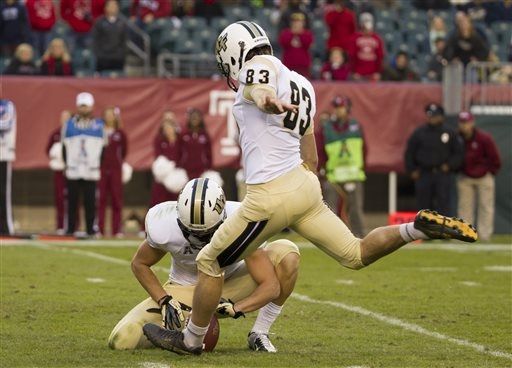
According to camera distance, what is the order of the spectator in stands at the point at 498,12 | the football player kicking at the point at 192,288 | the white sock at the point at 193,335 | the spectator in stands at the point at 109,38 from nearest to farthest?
1. the white sock at the point at 193,335
2. the football player kicking at the point at 192,288
3. the spectator in stands at the point at 109,38
4. the spectator in stands at the point at 498,12

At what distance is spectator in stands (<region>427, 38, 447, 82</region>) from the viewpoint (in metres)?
18.4

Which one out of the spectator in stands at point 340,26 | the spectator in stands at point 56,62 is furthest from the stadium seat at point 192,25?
the spectator in stands at point 56,62

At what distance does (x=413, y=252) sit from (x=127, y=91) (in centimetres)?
470

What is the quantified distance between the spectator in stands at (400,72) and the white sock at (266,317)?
11.7 meters

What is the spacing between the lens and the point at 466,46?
18.1m

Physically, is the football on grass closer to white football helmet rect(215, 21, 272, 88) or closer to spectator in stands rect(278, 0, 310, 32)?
white football helmet rect(215, 21, 272, 88)

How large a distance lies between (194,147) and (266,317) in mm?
9563

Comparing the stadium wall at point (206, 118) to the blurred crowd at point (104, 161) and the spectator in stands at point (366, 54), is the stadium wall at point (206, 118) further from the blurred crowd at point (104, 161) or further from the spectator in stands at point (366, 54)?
the spectator in stands at point (366, 54)

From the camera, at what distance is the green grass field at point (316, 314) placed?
651cm

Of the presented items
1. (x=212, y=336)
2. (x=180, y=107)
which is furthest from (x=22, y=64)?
(x=212, y=336)

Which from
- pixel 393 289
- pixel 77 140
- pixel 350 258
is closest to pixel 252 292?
pixel 350 258

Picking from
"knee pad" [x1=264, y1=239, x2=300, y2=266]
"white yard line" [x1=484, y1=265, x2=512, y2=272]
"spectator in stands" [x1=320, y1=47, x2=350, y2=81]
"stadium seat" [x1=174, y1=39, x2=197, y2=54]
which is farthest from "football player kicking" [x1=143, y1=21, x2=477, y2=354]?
"stadium seat" [x1=174, y1=39, x2=197, y2=54]

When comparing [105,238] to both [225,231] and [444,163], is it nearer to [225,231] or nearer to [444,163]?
[444,163]

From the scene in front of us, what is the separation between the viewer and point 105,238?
15.6 meters
